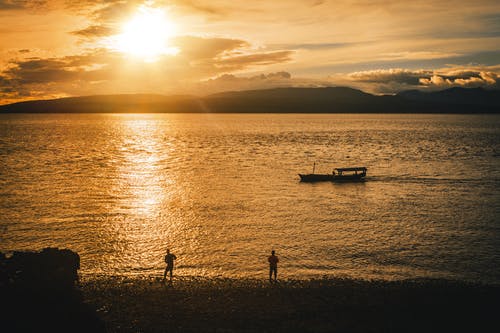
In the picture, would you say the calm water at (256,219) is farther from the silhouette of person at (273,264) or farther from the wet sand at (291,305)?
the wet sand at (291,305)

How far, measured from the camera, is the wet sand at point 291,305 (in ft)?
62.2

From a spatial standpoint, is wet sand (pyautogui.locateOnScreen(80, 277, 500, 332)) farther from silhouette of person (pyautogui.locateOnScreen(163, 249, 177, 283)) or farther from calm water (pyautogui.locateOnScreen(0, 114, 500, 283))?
calm water (pyautogui.locateOnScreen(0, 114, 500, 283))

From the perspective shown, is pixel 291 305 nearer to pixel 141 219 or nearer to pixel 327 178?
pixel 141 219

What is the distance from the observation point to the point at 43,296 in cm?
1942

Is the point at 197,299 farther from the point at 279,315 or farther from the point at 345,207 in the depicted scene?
the point at 345,207

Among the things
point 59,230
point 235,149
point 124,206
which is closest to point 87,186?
point 124,206

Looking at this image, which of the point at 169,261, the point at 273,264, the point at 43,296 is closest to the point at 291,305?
the point at 273,264

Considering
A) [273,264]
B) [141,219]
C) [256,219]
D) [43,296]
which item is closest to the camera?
[43,296]

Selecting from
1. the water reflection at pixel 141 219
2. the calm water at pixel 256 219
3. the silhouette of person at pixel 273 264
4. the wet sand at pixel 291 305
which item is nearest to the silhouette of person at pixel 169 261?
the wet sand at pixel 291 305

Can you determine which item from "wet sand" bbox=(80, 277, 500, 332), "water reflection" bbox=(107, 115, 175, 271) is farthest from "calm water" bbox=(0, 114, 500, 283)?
"wet sand" bbox=(80, 277, 500, 332)

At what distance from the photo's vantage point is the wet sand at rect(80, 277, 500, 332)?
62.2 ft

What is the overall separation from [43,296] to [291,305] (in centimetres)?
1236

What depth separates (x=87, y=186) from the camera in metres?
56.7

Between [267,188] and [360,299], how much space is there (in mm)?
35479
